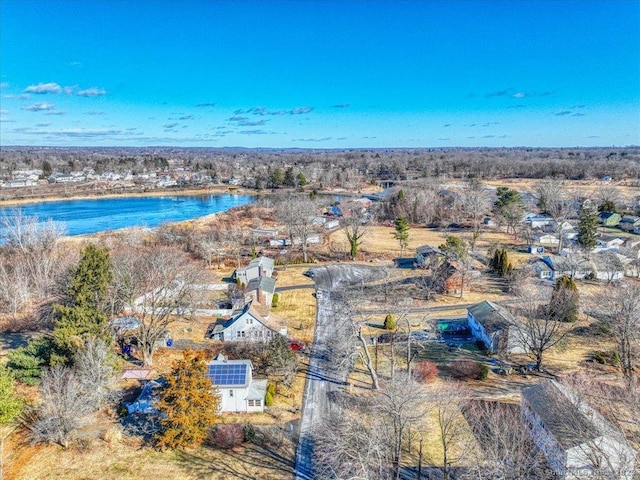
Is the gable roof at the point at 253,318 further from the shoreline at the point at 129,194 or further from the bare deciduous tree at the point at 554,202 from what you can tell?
the shoreline at the point at 129,194

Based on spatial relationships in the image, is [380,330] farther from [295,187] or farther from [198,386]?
[295,187]

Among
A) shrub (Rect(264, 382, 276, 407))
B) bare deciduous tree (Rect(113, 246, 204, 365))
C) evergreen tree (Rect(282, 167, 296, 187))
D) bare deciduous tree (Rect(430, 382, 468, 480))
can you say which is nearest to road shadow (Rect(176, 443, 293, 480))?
shrub (Rect(264, 382, 276, 407))

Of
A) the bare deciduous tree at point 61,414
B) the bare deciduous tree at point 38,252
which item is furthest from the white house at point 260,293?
the bare deciduous tree at point 38,252

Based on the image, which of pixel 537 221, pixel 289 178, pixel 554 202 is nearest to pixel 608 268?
pixel 554 202

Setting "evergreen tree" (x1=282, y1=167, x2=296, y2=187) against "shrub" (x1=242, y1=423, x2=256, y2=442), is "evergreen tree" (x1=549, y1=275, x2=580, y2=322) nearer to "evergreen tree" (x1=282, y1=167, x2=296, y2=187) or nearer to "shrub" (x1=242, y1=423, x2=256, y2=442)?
"shrub" (x1=242, y1=423, x2=256, y2=442)

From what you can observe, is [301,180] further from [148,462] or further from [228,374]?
[148,462]

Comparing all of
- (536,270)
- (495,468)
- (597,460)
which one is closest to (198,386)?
(495,468)
